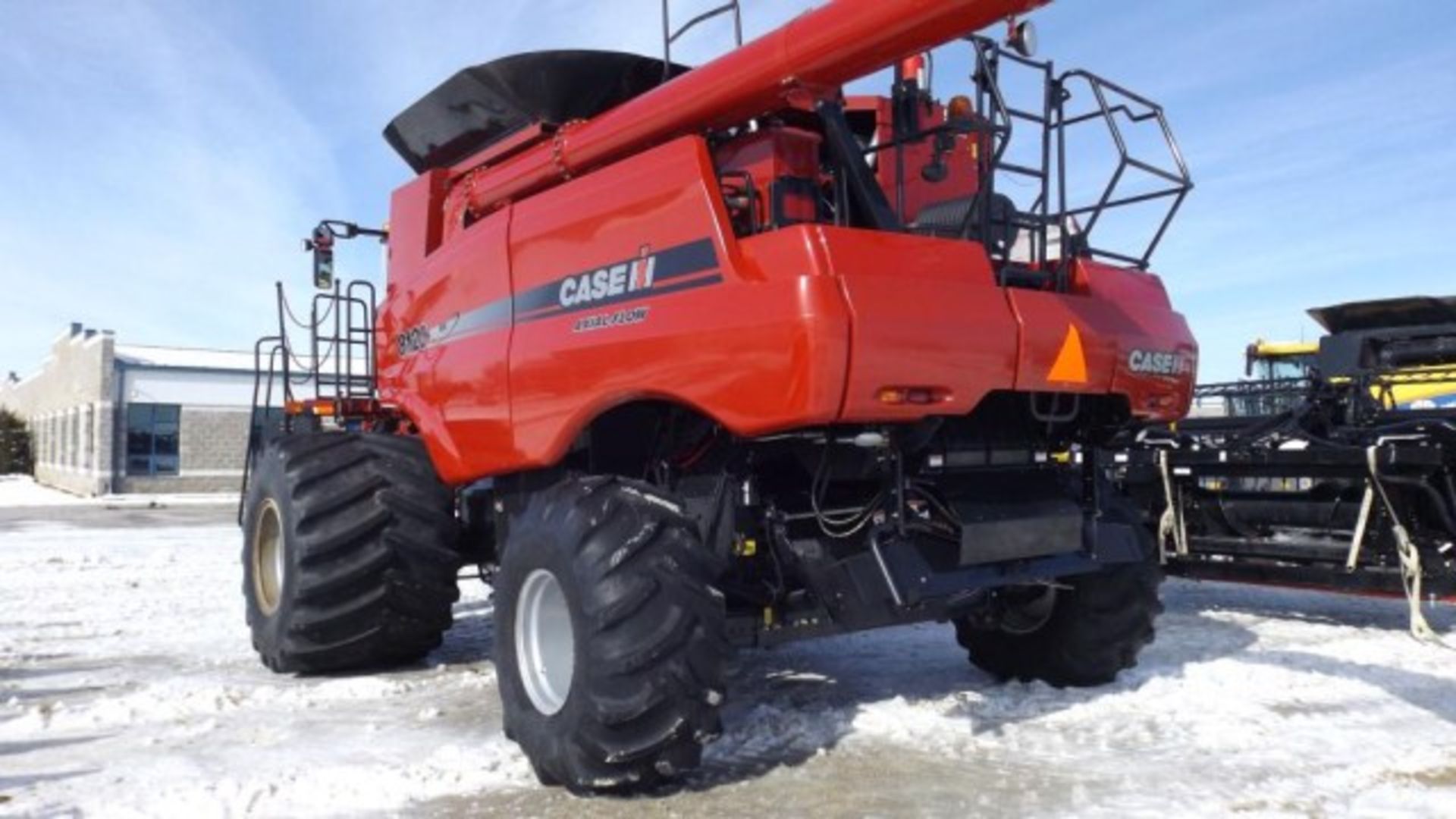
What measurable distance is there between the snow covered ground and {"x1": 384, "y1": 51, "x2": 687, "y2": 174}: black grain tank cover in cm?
287

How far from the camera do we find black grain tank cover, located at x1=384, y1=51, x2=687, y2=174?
5.39m

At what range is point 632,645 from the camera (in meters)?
3.75

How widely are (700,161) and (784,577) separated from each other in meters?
1.56

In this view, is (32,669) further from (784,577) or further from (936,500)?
(936,500)

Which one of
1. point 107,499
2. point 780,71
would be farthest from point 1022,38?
point 107,499

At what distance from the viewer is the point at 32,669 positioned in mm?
6266

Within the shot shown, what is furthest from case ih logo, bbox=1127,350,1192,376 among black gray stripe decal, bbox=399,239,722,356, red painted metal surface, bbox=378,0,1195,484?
black gray stripe decal, bbox=399,239,722,356

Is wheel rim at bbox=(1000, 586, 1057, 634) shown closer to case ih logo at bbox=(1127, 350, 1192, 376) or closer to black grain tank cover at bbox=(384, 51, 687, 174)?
case ih logo at bbox=(1127, 350, 1192, 376)

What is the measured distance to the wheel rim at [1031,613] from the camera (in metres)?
5.41

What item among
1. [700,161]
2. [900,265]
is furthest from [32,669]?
[900,265]

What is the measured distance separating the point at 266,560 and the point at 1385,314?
8660 mm

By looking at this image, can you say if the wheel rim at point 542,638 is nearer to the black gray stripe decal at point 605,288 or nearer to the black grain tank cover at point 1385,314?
the black gray stripe decal at point 605,288

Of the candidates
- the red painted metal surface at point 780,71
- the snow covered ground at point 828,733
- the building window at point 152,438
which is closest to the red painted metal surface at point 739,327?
the red painted metal surface at point 780,71

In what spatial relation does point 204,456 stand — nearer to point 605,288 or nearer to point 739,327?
point 605,288
